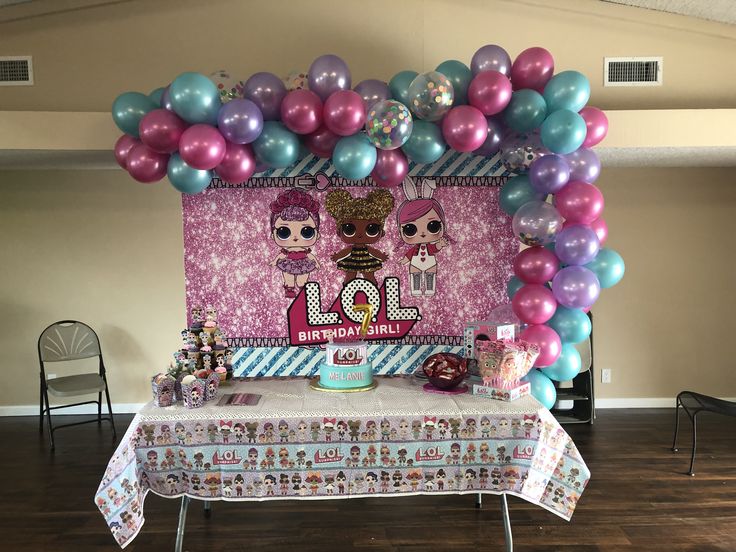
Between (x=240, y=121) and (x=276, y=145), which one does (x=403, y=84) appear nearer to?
(x=276, y=145)

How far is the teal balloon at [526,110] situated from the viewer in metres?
2.85

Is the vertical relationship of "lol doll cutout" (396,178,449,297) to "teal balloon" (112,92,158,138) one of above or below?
below

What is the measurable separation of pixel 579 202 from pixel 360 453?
1.72 m

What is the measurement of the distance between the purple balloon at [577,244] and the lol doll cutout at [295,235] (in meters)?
1.37

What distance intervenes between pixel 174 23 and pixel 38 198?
2.02 metres

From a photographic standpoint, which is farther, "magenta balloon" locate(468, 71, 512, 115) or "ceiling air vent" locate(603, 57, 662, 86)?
"ceiling air vent" locate(603, 57, 662, 86)

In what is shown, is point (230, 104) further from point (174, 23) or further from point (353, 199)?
point (174, 23)

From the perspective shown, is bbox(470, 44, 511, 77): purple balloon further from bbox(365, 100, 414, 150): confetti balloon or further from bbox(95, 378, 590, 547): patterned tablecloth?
bbox(95, 378, 590, 547): patterned tablecloth

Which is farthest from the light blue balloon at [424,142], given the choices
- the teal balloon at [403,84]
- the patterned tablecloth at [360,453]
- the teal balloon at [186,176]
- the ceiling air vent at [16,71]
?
the ceiling air vent at [16,71]

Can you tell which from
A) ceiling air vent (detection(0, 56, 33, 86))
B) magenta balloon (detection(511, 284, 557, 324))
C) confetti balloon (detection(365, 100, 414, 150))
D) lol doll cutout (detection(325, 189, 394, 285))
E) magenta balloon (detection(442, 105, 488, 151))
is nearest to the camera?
confetti balloon (detection(365, 100, 414, 150))

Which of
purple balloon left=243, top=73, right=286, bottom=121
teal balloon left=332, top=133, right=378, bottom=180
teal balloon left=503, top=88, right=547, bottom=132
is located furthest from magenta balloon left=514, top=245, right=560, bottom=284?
purple balloon left=243, top=73, right=286, bottom=121

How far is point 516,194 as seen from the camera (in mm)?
3041

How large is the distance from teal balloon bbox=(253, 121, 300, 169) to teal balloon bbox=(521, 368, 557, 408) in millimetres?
1723

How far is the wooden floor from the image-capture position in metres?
2.70
